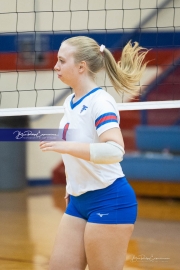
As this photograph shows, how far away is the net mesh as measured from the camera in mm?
7008

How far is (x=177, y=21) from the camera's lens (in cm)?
771

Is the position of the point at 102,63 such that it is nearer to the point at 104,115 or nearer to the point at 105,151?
the point at 104,115

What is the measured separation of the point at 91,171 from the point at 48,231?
9.49 feet

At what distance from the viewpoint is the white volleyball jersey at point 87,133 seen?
2.59 m

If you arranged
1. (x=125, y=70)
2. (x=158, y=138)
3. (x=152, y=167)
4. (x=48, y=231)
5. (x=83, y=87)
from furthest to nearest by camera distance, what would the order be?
1. (x=158, y=138)
2. (x=152, y=167)
3. (x=48, y=231)
4. (x=125, y=70)
5. (x=83, y=87)

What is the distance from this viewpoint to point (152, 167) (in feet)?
22.4

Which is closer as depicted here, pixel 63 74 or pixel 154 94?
pixel 63 74

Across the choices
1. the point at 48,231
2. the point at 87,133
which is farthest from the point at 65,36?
the point at 87,133

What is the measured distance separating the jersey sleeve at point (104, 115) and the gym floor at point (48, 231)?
1.95 m

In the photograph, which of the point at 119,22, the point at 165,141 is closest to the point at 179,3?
the point at 119,22

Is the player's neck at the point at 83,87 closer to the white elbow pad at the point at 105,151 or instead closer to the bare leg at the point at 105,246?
the white elbow pad at the point at 105,151

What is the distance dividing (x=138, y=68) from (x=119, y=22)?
15.2 feet

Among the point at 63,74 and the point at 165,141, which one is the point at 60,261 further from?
the point at 165,141

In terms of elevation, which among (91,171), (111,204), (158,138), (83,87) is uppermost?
Answer: (83,87)
